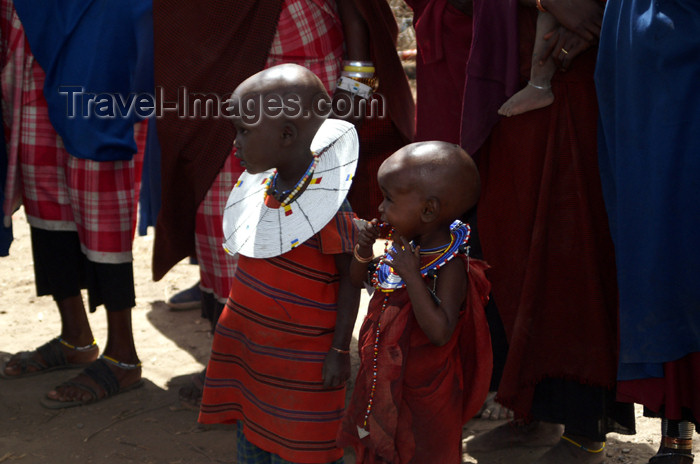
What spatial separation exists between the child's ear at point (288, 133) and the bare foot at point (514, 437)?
56.5 inches

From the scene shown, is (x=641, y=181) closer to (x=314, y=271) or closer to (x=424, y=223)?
(x=424, y=223)

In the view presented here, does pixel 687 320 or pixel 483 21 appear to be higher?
pixel 483 21

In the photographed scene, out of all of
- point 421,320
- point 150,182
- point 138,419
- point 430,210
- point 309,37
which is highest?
point 309,37

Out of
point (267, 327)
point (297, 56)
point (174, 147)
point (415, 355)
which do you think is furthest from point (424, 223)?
point (174, 147)

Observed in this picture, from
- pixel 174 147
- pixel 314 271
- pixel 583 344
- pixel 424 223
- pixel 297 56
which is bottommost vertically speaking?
pixel 583 344

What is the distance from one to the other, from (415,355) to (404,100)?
151 centimetres

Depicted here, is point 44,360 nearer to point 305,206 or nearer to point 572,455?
point 305,206

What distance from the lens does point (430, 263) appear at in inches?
84.4

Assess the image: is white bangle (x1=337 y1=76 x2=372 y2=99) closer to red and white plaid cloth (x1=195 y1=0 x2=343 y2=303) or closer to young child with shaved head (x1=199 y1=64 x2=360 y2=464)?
red and white plaid cloth (x1=195 y1=0 x2=343 y2=303)

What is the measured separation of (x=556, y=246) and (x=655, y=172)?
18.6 inches

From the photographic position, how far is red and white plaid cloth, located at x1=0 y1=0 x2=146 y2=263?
354 centimetres

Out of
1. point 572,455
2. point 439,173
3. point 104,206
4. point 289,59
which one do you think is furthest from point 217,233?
point 572,455

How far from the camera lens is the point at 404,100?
11.2ft

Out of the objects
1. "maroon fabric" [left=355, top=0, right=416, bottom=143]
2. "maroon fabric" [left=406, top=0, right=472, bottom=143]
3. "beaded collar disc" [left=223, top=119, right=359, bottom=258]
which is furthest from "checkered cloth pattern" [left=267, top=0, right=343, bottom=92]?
"beaded collar disc" [left=223, top=119, right=359, bottom=258]
